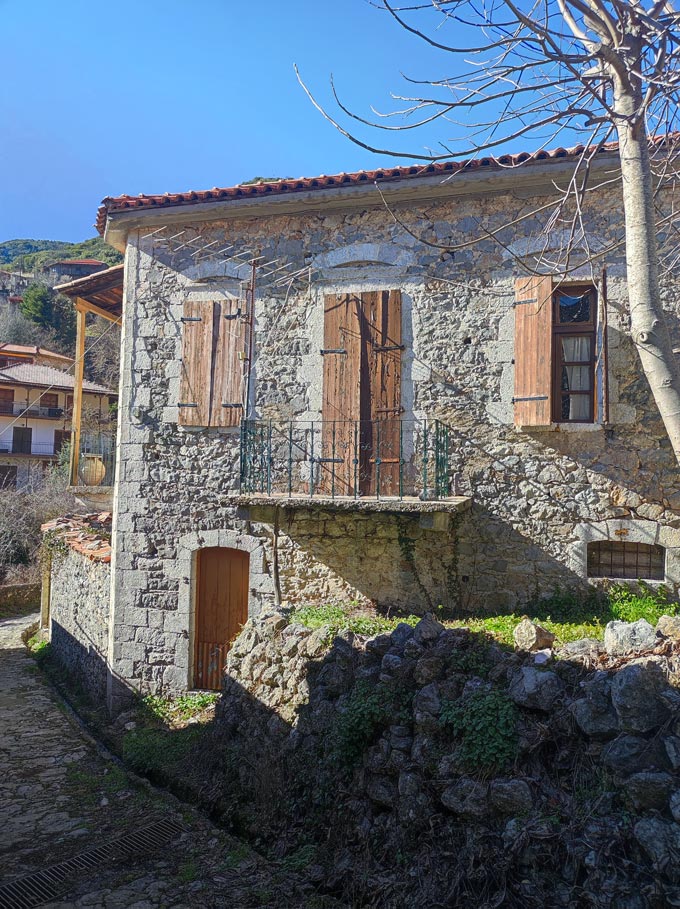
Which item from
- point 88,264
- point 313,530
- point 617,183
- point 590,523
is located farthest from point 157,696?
point 88,264

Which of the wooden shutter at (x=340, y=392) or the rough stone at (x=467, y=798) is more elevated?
the wooden shutter at (x=340, y=392)

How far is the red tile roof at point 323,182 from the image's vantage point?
7.38 m

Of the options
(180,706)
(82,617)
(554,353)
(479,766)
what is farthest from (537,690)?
(82,617)

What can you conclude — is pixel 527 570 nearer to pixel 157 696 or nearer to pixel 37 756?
pixel 157 696

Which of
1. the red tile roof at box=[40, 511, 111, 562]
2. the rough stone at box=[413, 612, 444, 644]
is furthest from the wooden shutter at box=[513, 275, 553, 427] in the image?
the red tile roof at box=[40, 511, 111, 562]

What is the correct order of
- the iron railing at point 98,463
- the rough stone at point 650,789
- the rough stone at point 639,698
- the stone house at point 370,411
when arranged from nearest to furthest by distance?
the rough stone at point 650,789 → the rough stone at point 639,698 → the stone house at point 370,411 → the iron railing at point 98,463

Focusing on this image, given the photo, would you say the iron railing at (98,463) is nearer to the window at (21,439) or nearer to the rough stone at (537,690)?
the rough stone at (537,690)

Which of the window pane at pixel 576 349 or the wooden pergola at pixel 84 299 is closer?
the window pane at pixel 576 349

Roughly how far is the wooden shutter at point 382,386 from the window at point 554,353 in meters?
1.50

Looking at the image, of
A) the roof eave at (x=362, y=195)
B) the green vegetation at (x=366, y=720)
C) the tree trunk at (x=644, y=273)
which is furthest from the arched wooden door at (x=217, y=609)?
the tree trunk at (x=644, y=273)

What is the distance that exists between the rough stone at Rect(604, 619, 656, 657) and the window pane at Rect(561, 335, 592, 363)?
372 centimetres

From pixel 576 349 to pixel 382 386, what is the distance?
93.4 inches

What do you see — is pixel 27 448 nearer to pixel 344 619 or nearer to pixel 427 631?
pixel 344 619

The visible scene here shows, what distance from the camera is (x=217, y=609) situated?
29.8ft
